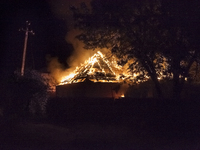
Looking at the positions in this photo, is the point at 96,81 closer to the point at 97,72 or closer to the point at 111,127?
the point at 97,72

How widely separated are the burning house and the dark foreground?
19.4ft

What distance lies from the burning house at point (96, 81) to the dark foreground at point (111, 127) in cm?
593

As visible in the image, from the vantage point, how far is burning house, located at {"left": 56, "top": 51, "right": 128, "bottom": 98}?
23.2 metres

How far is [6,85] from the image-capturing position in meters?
15.4

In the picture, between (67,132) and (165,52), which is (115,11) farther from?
(67,132)

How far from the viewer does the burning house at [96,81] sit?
2316 centimetres

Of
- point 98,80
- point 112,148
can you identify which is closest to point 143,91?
point 98,80

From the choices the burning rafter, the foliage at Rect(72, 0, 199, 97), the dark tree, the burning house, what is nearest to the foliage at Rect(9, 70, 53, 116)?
the foliage at Rect(72, 0, 199, 97)

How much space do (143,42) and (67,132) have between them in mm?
5437

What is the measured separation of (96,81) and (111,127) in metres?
9.21

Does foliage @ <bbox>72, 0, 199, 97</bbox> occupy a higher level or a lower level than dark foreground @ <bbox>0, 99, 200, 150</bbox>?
higher

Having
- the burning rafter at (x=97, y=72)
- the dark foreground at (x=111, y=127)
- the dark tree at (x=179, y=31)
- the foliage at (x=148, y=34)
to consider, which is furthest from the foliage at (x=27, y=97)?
the burning rafter at (x=97, y=72)

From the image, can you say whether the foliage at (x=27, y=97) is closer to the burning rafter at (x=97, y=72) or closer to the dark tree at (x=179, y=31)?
the dark tree at (x=179, y=31)

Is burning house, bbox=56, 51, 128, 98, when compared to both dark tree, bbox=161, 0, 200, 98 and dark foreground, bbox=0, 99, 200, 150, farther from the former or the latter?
dark tree, bbox=161, 0, 200, 98
